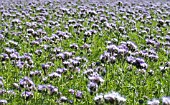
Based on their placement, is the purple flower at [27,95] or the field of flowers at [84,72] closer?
the purple flower at [27,95]

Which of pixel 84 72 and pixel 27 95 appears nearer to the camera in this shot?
pixel 27 95

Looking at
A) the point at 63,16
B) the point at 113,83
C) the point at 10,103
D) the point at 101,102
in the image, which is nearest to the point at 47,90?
the point at 10,103

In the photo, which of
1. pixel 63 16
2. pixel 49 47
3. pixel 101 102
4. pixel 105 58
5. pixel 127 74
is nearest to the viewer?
pixel 101 102

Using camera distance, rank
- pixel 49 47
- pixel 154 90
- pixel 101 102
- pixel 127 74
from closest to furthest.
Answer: pixel 101 102 → pixel 154 90 → pixel 127 74 → pixel 49 47

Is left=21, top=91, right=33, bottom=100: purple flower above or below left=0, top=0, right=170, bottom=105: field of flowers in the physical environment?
above

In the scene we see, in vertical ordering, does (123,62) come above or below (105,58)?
below

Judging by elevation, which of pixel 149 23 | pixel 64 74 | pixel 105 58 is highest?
pixel 105 58

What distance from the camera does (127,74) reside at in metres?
8.83

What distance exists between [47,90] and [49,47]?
3971 millimetres

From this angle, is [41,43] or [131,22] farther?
[131,22]

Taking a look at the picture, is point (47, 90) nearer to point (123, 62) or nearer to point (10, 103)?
point (10, 103)

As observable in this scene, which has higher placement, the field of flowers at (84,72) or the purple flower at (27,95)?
the purple flower at (27,95)

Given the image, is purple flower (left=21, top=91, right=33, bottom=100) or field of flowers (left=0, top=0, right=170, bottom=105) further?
field of flowers (left=0, top=0, right=170, bottom=105)

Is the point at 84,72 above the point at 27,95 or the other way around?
the other way around
